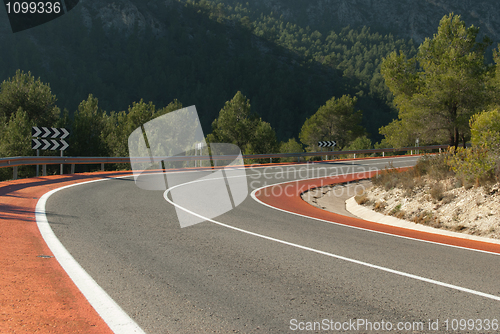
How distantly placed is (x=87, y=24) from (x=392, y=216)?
196043 millimetres

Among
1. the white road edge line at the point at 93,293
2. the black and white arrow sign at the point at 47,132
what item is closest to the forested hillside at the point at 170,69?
the black and white arrow sign at the point at 47,132

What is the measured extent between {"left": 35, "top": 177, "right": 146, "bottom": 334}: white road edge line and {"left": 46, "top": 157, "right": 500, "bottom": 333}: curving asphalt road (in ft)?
0.30

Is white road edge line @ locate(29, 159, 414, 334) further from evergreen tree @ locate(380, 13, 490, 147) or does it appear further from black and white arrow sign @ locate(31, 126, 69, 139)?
evergreen tree @ locate(380, 13, 490, 147)

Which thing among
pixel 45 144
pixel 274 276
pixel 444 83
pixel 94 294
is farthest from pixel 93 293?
pixel 444 83

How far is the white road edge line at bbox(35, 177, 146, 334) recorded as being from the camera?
327cm

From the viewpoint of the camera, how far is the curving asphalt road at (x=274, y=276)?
3539mm

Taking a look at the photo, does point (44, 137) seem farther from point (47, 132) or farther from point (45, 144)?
point (45, 144)

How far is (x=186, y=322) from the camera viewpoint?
340 cm

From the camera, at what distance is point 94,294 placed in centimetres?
392

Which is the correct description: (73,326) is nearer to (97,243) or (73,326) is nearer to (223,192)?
(97,243)

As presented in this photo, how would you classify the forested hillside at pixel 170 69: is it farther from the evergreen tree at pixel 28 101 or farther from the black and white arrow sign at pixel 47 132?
the black and white arrow sign at pixel 47 132

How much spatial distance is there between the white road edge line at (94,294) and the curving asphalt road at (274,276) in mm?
90

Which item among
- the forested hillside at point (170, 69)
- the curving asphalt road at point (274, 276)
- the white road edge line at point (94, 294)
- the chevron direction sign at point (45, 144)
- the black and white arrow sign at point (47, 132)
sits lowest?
the curving asphalt road at point (274, 276)

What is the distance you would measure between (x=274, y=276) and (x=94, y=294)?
2167 mm
